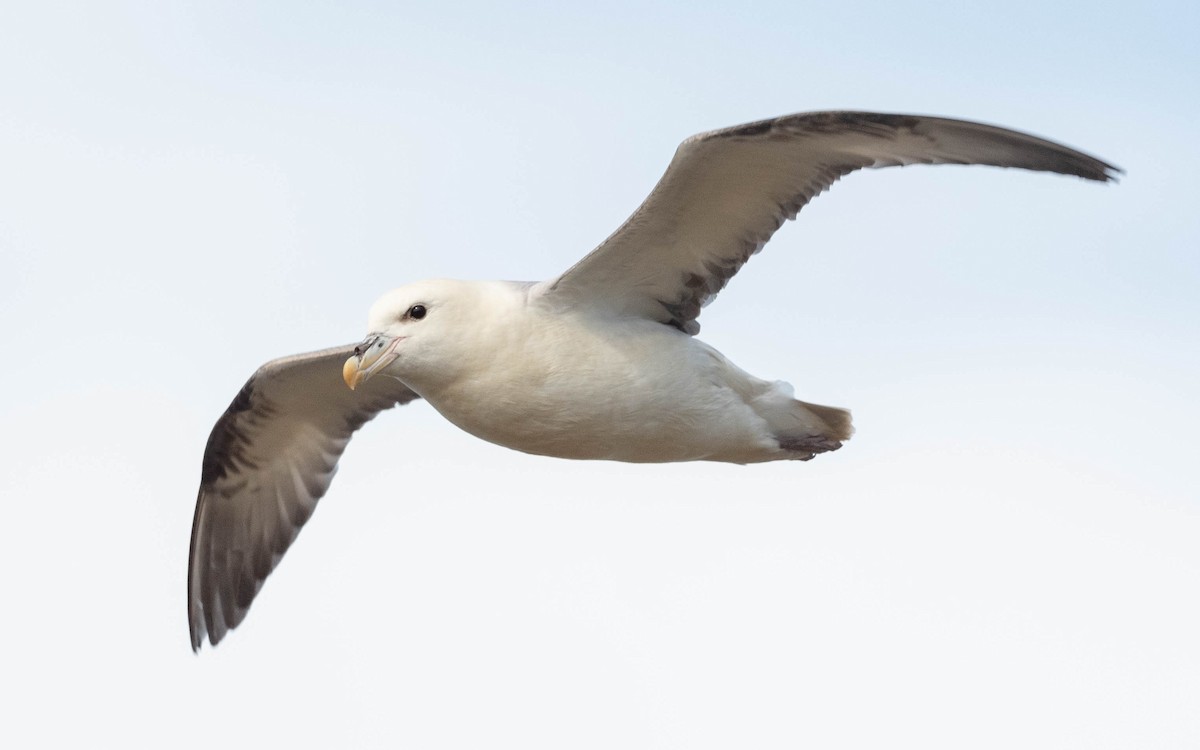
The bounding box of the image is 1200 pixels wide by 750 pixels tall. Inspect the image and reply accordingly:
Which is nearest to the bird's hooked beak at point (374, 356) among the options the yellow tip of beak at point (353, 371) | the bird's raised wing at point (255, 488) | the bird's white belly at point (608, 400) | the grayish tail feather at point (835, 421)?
the yellow tip of beak at point (353, 371)

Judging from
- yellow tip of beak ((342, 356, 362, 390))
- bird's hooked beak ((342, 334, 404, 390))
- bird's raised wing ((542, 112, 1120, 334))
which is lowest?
yellow tip of beak ((342, 356, 362, 390))

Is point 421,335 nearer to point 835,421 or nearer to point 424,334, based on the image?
point 424,334

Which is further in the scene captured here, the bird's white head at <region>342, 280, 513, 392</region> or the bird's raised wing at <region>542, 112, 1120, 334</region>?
the bird's white head at <region>342, 280, 513, 392</region>

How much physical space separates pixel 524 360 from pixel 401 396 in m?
2.92

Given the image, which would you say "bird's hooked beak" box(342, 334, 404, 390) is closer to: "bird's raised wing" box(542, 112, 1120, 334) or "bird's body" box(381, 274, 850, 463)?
"bird's body" box(381, 274, 850, 463)

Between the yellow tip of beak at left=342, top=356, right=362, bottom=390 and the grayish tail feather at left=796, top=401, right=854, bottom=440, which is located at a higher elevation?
the grayish tail feather at left=796, top=401, right=854, bottom=440

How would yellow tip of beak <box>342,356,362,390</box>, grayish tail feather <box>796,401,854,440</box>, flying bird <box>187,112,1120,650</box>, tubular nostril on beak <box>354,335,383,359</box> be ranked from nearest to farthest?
1. flying bird <box>187,112,1120,650</box>
2. yellow tip of beak <box>342,356,362,390</box>
3. tubular nostril on beak <box>354,335,383,359</box>
4. grayish tail feather <box>796,401,854,440</box>

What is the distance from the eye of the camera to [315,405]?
36.0 feet

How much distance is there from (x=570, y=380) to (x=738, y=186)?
1232mm

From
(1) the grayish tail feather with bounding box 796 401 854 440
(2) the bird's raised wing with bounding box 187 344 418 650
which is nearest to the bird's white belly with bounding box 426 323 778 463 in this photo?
(1) the grayish tail feather with bounding box 796 401 854 440

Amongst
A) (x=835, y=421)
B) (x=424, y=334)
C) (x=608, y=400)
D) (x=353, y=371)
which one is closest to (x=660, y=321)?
(x=608, y=400)

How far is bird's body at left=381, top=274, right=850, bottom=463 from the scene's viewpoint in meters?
8.38

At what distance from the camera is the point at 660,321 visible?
9039mm

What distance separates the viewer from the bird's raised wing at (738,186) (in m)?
7.87
